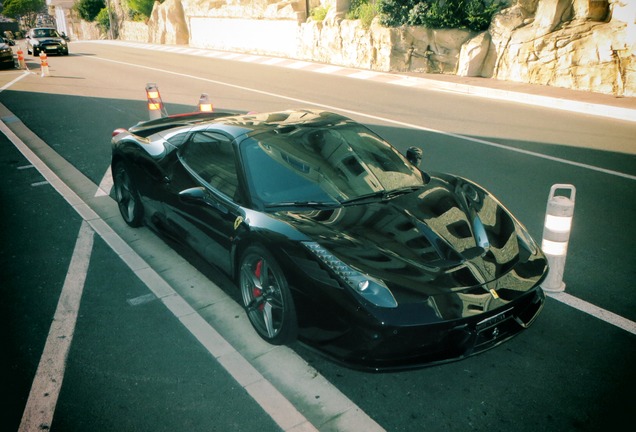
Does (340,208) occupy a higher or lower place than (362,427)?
higher

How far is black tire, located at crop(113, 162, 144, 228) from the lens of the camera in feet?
19.2

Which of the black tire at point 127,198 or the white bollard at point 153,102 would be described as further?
the white bollard at point 153,102

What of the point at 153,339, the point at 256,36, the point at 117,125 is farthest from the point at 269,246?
the point at 256,36

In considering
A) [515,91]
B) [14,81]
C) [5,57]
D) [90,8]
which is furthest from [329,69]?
[90,8]

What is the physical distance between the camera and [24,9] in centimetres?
11588

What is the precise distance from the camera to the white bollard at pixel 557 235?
4393mm

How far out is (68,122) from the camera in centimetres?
1198

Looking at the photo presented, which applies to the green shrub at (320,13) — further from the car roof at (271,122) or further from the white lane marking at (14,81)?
the car roof at (271,122)

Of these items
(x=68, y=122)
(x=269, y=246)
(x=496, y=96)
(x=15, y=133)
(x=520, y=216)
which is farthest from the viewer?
(x=496, y=96)

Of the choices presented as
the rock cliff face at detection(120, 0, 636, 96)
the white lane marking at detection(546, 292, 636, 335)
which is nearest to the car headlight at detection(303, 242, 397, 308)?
the white lane marking at detection(546, 292, 636, 335)

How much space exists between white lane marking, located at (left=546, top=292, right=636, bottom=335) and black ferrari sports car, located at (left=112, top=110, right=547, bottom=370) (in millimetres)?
804

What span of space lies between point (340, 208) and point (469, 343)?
1.36 meters

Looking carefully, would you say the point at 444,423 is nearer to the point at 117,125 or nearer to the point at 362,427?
the point at 362,427

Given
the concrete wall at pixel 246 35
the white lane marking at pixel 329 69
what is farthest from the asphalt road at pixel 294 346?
the concrete wall at pixel 246 35
